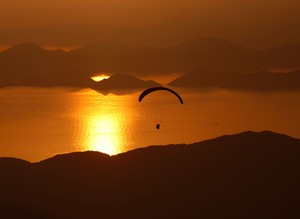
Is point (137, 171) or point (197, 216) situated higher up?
point (137, 171)

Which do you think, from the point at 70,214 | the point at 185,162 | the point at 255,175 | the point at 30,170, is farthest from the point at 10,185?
the point at 255,175

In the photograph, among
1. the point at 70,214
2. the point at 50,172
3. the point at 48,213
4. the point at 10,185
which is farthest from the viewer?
the point at 50,172

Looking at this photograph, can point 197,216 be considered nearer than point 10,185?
Yes

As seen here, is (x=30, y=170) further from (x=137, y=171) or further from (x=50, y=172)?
(x=137, y=171)

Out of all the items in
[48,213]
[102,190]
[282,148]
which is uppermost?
[282,148]

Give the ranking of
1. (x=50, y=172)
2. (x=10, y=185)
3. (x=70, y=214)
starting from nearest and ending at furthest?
(x=70, y=214) < (x=10, y=185) < (x=50, y=172)

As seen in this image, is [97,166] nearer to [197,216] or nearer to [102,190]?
[102,190]

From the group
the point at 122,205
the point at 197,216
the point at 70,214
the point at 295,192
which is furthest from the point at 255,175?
the point at 70,214
